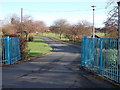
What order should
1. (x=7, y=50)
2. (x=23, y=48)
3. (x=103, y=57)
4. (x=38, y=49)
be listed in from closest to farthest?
1. (x=103, y=57)
2. (x=7, y=50)
3. (x=23, y=48)
4. (x=38, y=49)

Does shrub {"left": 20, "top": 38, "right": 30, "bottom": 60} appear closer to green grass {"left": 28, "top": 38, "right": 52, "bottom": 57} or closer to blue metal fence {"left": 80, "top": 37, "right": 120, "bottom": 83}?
green grass {"left": 28, "top": 38, "right": 52, "bottom": 57}

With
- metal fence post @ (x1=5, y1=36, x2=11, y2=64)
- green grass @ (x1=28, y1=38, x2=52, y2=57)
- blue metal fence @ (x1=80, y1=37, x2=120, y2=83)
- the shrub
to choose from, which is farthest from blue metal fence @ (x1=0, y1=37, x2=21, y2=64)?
green grass @ (x1=28, y1=38, x2=52, y2=57)

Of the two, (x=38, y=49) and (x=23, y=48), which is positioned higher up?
(x=23, y=48)

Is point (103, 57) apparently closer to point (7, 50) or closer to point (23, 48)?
point (7, 50)

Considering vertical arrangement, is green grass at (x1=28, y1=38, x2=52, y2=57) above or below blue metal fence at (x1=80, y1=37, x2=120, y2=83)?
below


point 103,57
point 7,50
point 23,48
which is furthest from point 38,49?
point 103,57

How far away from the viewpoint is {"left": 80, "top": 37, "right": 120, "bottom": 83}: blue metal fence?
24.0 feet

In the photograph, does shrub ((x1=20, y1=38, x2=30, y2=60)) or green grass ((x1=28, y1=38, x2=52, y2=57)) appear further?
green grass ((x1=28, y1=38, x2=52, y2=57))

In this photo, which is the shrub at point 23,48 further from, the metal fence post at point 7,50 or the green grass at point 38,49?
the green grass at point 38,49

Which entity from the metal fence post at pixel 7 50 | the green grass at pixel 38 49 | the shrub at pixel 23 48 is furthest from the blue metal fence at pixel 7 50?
the green grass at pixel 38 49

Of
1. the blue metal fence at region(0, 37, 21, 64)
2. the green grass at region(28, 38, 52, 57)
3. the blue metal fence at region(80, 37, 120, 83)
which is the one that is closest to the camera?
the blue metal fence at region(80, 37, 120, 83)

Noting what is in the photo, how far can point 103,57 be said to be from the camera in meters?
8.37

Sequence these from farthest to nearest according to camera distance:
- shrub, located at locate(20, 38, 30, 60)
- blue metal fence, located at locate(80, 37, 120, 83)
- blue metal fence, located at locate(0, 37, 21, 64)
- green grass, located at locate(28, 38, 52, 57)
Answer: green grass, located at locate(28, 38, 52, 57), shrub, located at locate(20, 38, 30, 60), blue metal fence, located at locate(0, 37, 21, 64), blue metal fence, located at locate(80, 37, 120, 83)

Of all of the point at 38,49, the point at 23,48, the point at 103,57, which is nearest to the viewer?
the point at 103,57
